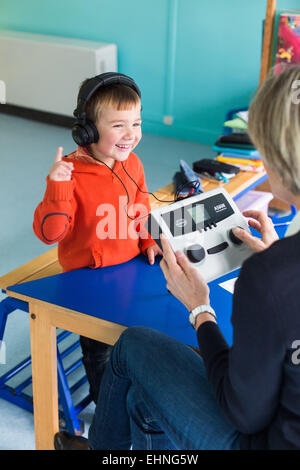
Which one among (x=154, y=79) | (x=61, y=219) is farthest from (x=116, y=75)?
(x=154, y=79)

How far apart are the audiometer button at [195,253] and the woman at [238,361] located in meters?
0.05

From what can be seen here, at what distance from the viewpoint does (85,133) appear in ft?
4.81

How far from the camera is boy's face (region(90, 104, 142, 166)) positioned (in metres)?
1.50

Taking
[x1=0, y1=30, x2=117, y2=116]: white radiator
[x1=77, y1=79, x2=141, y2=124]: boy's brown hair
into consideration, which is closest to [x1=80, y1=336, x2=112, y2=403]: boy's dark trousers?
[x1=77, y1=79, x2=141, y2=124]: boy's brown hair

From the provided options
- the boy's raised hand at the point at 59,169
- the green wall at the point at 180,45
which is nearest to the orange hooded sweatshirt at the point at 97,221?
the boy's raised hand at the point at 59,169

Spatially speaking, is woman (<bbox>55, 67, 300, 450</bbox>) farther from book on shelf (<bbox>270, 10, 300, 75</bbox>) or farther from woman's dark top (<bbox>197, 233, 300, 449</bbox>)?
book on shelf (<bbox>270, 10, 300, 75</bbox>)

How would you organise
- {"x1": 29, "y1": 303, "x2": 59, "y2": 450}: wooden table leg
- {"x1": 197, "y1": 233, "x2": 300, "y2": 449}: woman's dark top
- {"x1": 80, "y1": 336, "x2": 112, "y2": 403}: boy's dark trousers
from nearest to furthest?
{"x1": 197, "y1": 233, "x2": 300, "y2": 449}: woman's dark top < {"x1": 29, "y1": 303, "x2": 59, "y2": 450}: wooden table leg < {"x1": 80, "y1": 336, "x2": 112, "y2": 403}: boy's dark trousers

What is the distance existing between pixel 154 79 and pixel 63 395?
11.0 feet

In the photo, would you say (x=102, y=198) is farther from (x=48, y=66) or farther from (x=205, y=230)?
(x=48, y=66)

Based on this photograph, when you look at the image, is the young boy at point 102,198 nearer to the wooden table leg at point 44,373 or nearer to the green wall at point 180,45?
the wooden table leg at point 44,373

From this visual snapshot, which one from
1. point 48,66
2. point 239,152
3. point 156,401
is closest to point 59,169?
point 156,401

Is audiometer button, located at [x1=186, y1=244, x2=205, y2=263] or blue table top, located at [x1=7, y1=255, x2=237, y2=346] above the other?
audiometer button, located at [x1=186, y1=244, x2=205, y2=263]

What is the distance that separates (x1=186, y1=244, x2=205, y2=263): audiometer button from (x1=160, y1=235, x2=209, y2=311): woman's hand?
1.7 inches

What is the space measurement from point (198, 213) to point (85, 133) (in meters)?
0.39
